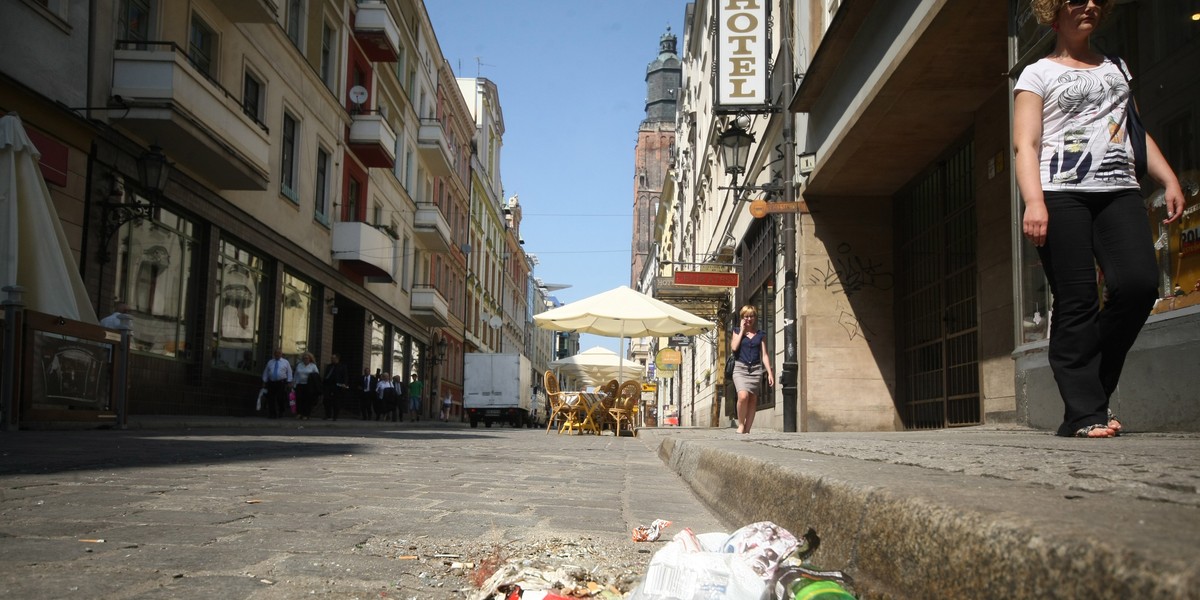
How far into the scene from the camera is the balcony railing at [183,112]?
43.4ft

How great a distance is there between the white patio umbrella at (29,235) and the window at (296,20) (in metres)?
11.0

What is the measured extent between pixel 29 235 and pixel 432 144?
2387 centimetres

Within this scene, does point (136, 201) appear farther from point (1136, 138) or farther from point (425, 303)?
point (425, 303)

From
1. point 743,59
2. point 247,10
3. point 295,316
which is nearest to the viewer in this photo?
point 743,59

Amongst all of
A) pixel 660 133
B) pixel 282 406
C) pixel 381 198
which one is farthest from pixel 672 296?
pixel 660 133

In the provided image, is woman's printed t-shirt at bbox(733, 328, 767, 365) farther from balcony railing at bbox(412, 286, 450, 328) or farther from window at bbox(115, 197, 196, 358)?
balcony railing at bbox(412, 286, 450, 328)

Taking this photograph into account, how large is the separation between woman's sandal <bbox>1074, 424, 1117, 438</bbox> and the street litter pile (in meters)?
2.72

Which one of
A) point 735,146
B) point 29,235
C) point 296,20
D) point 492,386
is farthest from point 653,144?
point 29,235

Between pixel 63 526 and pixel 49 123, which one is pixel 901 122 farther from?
pixel 49 123

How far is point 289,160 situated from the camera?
20422 millimetres

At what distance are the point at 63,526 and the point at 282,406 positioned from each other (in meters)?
16.7

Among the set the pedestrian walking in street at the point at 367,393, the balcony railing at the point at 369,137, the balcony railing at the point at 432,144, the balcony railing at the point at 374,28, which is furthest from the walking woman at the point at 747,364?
the balcony railing at the point at 432,144

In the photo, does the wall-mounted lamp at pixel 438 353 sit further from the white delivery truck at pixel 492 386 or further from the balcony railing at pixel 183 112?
the balcony railing at pixel 183 112

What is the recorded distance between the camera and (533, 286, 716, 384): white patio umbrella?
1692 centimetres
